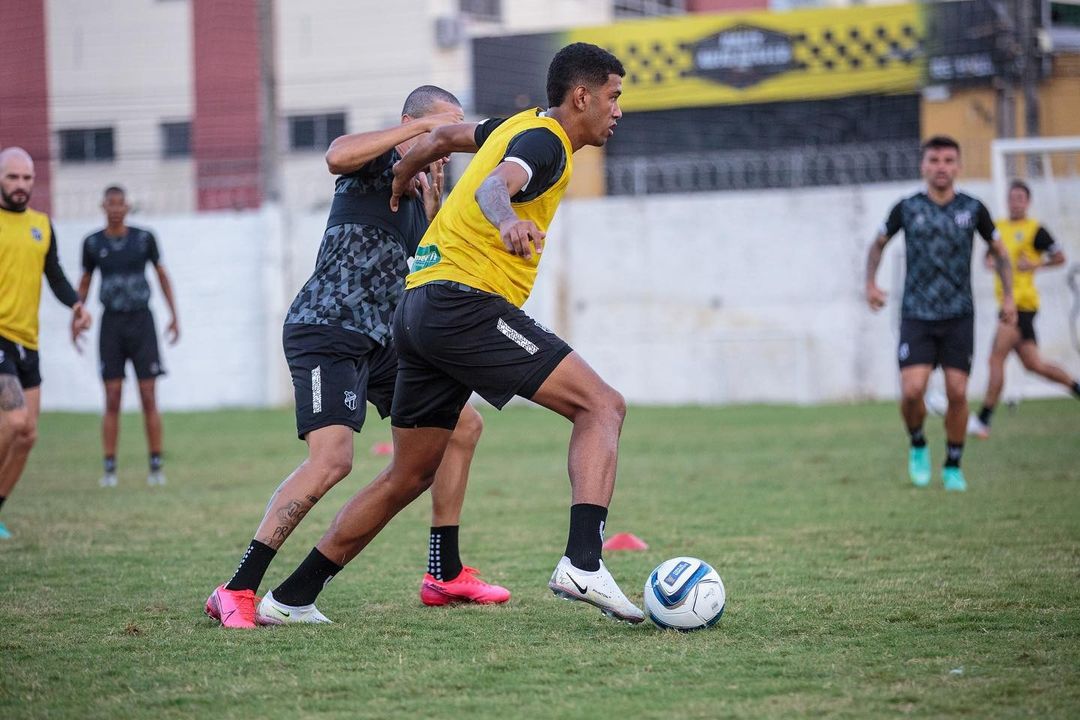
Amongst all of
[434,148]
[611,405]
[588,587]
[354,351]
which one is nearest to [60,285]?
[354,351]

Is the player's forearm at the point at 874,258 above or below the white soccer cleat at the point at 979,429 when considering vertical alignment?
above

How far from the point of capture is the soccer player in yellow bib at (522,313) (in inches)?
200

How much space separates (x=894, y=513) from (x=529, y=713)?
205 inches

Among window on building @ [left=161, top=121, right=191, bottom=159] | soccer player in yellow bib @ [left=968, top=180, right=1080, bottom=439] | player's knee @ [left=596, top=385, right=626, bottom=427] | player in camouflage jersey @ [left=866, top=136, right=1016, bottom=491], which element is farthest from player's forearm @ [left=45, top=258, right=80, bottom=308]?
window on building @ [left=161, top=121, right=191, bottom=159]

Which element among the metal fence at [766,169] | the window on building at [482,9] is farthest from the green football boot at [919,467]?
the window on building at [482,9]

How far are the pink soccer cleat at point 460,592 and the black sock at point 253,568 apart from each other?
789 mm

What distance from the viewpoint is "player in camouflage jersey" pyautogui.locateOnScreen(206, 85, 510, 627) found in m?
5.55

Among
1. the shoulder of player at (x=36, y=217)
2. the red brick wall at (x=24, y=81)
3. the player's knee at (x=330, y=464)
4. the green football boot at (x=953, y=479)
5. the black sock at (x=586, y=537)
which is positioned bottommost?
the green football boot at (x=953, y=479)

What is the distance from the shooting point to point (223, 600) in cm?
551

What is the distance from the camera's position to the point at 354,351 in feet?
19.1

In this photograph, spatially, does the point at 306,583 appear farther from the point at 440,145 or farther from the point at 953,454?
the point at 953,454

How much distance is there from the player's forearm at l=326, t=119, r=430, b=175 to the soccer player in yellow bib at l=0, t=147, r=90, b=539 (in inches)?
146

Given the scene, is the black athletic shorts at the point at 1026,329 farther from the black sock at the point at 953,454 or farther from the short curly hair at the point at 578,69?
the short curly hair at the point at 578,69

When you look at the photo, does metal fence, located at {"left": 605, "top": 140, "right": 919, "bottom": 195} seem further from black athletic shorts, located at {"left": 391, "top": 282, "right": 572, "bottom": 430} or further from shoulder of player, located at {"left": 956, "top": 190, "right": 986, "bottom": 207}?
black athletic shorts, located at {"left": 391, "top": 282, "right": 572, "bottom": 430}
